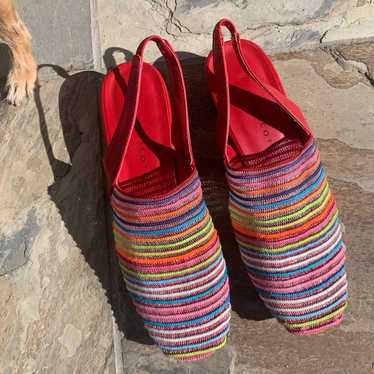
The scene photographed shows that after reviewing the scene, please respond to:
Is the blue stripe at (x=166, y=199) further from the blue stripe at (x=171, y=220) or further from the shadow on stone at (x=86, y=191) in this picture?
the shadow on stone at (x=86, y=191)

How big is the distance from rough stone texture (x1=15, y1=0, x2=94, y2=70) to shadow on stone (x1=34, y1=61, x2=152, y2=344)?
0.07 meters

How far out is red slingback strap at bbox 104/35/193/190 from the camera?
1.43 meters

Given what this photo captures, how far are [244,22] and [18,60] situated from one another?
30.9 inches

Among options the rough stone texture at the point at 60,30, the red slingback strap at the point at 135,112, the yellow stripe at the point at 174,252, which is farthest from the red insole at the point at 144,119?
the yellow stripe at the point at 174,252

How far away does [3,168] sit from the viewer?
1.50 meters

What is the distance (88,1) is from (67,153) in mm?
566

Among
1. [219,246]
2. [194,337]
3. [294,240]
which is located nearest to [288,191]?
[294,240]

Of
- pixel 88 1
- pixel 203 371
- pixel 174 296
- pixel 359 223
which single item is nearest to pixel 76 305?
pixel 174 296

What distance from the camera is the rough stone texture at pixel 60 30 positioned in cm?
169

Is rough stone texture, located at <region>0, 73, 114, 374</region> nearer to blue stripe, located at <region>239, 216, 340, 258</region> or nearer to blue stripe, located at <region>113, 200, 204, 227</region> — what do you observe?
blue stripe, located at <region>113, 200, 204, 227</region>

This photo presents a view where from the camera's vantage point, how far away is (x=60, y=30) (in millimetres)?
1705

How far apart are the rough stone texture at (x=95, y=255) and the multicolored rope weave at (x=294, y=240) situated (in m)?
0.15

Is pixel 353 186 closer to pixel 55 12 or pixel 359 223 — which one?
pixel 359 223

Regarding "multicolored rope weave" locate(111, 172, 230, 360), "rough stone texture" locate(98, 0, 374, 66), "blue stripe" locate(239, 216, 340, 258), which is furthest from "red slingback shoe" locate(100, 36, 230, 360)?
"rough stone texture" locate(98, 0, 374, 66)
